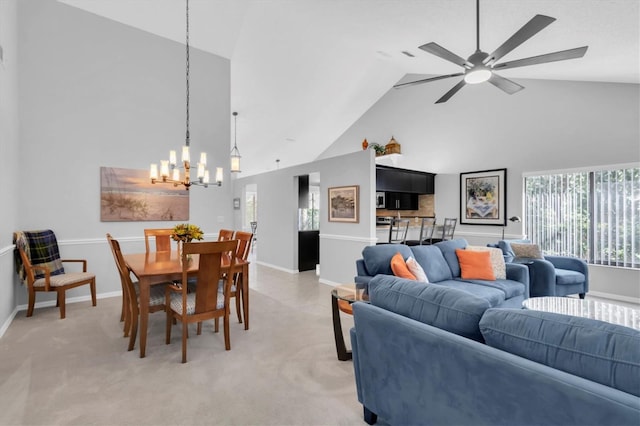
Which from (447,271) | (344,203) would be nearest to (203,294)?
(447,271)

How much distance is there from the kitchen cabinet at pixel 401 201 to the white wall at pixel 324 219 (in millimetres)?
1730

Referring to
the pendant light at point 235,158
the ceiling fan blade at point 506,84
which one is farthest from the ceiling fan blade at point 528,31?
the pendant light at point 235,158

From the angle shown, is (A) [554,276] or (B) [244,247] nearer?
(B) [244,247]

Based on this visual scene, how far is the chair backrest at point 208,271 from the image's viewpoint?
98.3 inches

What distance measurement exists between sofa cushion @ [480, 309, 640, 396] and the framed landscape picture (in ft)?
12.5

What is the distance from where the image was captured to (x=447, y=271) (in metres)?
3.68

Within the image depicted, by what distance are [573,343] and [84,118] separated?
5.55 metres

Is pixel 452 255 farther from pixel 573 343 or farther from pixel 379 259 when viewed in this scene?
pixel 573 343

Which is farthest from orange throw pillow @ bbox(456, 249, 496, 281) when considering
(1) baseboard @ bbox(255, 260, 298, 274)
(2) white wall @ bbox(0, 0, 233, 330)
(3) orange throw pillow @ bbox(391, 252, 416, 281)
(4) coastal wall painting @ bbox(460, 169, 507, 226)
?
(2) white wall @ bbox(0, 0, 233, 330)

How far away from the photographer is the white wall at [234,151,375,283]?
493 centimetres

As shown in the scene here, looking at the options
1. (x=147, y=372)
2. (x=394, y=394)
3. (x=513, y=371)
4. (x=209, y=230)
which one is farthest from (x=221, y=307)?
(x=209, y=230)

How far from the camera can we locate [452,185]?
6.53m

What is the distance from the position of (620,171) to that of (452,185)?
Answer: 2.57 metres

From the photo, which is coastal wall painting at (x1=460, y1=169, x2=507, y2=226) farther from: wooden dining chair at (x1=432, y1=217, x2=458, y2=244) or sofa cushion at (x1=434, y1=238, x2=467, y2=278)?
A: sofa cushion at (x1=434, y1=238, x2=467, y2=278)
